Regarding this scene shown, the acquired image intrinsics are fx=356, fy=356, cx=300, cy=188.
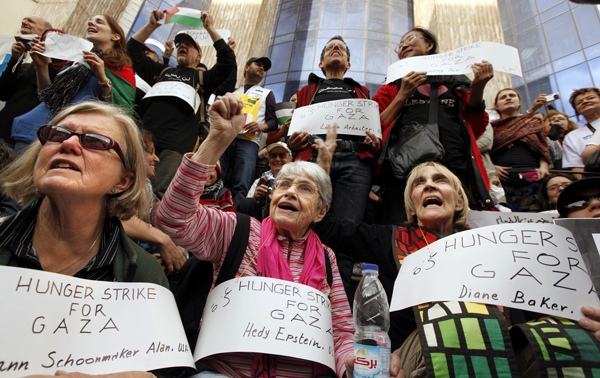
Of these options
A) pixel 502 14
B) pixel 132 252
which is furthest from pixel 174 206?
pixel 502 14

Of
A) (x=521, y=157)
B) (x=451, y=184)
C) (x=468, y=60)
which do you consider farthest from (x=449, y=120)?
(x=521, y=157)

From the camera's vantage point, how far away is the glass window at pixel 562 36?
10.9 m

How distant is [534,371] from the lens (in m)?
1.31

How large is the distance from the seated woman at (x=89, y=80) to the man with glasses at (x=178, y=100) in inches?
12.3

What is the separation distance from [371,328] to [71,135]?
1.64 metres

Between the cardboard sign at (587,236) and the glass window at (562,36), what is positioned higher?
the glass window at (562,36)

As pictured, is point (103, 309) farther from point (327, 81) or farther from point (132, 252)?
point (327, 81)

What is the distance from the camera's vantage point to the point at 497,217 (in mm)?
2697

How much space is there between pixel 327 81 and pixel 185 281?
258cm

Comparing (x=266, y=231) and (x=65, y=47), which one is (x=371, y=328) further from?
(x=65, y=47)

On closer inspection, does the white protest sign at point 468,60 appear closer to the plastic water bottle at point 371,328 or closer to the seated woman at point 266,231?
the seated woman at point 266,231

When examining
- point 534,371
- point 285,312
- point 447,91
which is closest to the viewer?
point 534,371

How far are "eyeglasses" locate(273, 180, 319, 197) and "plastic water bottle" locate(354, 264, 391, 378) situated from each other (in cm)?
74

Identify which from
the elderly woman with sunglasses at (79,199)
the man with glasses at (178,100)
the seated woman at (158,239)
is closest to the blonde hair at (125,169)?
the elderly woman with sunglasses at (79,199)
